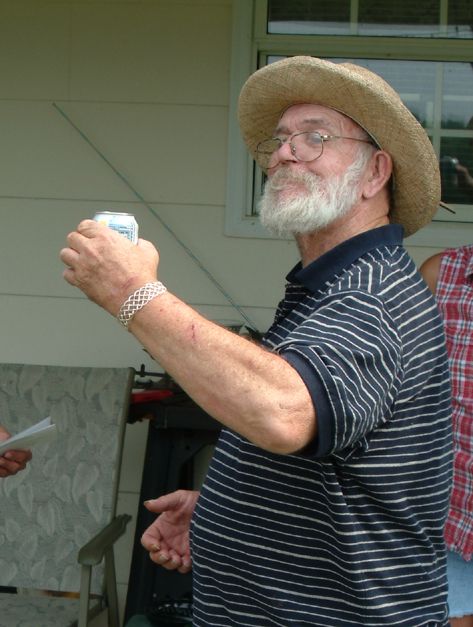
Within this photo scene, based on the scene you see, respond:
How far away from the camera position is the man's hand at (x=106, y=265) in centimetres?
154

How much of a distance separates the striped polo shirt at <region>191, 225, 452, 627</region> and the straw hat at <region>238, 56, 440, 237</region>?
0.21 meters

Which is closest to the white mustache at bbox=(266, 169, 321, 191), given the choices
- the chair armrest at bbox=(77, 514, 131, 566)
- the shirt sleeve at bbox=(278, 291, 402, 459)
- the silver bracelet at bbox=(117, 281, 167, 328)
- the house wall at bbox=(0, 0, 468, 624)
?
the shirt sleeve at bbox=(278, 291, 402, 459)

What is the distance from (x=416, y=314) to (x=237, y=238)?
2.27 m

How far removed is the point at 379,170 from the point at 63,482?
2113 mm

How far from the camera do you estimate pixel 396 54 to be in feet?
12.8

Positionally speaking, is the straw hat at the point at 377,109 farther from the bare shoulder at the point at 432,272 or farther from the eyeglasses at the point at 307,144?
the bare shoulder at the point at 432,272

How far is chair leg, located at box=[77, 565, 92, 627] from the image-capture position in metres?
3.19

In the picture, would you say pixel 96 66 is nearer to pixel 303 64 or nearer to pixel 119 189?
pixel 119 189

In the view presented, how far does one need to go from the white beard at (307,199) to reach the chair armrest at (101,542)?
161cm

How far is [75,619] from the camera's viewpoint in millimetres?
3305

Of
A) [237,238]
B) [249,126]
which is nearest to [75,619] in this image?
[237,238]

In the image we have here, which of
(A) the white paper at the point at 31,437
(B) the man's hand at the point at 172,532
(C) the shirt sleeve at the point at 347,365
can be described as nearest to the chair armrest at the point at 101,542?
(A) the white paper at the point at 31,437

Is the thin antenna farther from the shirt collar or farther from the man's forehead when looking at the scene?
the shirt collar

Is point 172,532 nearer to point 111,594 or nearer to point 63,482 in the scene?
point 111,594
